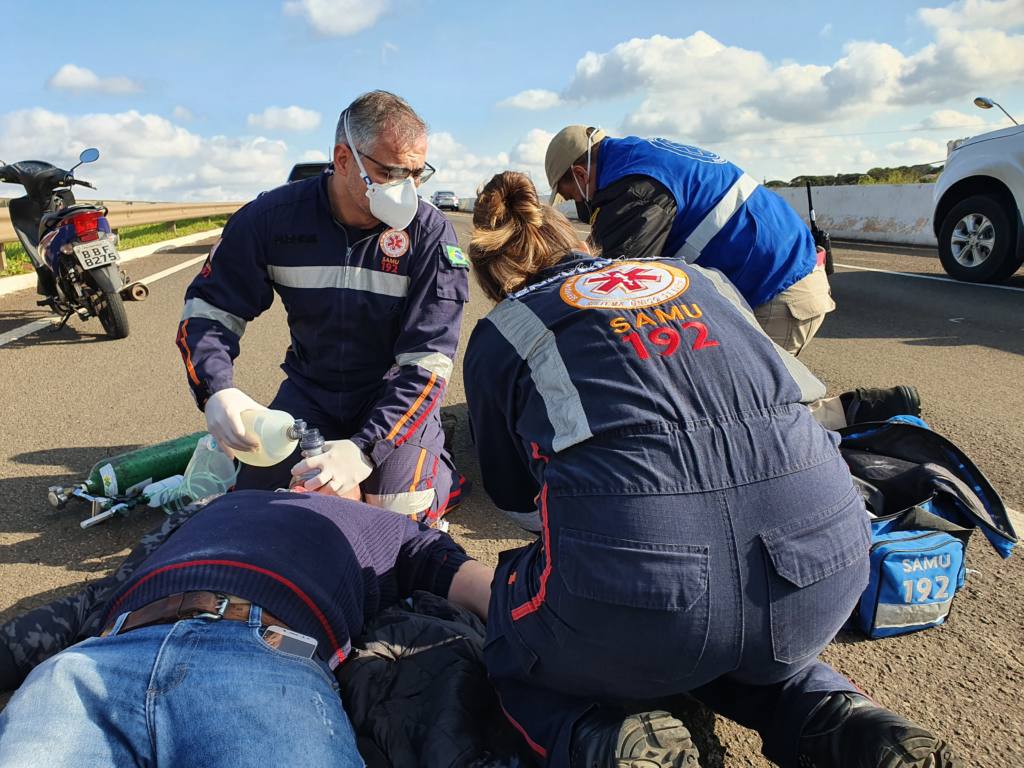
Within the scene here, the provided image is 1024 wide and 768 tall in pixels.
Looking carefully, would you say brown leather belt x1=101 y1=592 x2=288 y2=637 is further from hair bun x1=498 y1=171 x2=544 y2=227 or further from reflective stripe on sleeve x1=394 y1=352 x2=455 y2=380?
reflective stripe on sleeve x1=394 y1=352 x2=455 y2=380

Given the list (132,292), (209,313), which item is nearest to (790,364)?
(209,313)

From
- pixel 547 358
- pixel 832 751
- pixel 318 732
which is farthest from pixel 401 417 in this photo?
pixel 832 751

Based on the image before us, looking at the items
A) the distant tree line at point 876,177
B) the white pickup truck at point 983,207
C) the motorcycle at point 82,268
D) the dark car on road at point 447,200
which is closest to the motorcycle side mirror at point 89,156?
the motorcycle at point 82,268

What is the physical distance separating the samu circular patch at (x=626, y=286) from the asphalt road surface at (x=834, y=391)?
0.70 m

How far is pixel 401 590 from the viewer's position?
7.74 ft

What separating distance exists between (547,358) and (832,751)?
102 cm

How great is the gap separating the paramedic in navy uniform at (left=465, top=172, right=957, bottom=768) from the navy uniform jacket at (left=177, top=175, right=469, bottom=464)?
4.54ft

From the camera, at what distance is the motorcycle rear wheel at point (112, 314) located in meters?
6.66

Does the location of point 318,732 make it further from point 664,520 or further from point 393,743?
point 664,520

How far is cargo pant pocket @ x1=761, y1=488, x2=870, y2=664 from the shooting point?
157 centimetres

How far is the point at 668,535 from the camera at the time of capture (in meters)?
1.52

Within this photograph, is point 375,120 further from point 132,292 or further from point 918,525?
Result: point 132,292

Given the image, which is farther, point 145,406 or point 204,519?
point 145,406

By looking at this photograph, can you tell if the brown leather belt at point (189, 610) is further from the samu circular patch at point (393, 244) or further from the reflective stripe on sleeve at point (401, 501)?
the samu circular patch at point (393, 244)
